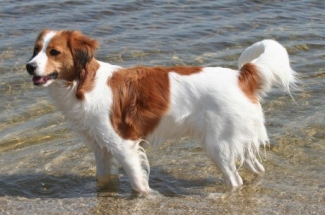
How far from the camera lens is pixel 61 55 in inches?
218

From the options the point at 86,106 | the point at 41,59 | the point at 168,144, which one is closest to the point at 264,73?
the point at 86,106

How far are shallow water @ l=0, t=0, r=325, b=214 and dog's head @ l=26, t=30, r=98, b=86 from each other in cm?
113

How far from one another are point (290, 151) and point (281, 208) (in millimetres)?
1408

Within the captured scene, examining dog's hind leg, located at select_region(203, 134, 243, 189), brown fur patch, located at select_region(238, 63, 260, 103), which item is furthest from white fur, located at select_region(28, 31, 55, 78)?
brown fur patch, located at select_region(238, 63, 260, 103)

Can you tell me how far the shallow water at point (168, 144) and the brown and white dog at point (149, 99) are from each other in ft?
1.51

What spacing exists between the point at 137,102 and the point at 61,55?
0.78 m

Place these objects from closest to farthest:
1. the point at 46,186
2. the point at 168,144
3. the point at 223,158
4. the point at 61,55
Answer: the point at 61,55, the point at 223,158, the point at 46,186, the point at 168,144

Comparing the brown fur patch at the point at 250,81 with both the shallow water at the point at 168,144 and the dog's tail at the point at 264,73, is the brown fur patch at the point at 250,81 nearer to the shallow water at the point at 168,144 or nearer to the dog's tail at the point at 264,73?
the dog's tail at the point at 264,73

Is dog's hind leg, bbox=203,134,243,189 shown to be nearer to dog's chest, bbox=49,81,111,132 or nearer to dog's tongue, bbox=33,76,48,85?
dog's chest, bbox=49,81,111,132

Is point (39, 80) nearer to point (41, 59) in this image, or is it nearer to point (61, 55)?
point (41, 59)

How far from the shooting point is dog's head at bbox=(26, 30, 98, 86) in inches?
216

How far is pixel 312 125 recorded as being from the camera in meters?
7.34

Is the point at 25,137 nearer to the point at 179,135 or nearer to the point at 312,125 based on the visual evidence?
the point at 179,135

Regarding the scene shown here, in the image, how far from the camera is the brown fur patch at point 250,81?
5688 mm
